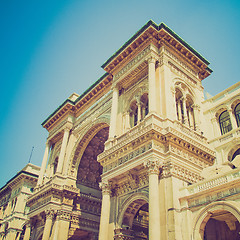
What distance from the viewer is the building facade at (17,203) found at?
121ft

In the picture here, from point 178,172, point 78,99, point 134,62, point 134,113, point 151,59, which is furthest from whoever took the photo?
point 78,99

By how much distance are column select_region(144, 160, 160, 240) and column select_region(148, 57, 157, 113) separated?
390 centimetres

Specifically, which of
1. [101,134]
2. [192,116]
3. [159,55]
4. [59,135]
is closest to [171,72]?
[159,55]

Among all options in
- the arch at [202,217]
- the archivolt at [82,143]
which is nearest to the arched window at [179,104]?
the arch at [202,217]

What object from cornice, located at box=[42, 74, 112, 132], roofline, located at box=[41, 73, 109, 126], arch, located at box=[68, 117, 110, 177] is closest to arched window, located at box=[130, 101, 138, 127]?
cornice, located at box=[42, 74, 112, 132]

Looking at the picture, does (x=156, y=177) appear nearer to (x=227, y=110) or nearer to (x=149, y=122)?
(x=149, y=122)

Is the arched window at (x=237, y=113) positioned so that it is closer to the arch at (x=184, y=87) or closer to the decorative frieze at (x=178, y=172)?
the arch at (x=184, y=87)

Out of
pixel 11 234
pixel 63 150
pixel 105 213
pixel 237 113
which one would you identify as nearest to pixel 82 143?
pixel 63 150

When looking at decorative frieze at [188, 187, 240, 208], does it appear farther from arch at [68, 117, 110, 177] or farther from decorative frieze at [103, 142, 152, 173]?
arch at [68, 117, 110, 177]

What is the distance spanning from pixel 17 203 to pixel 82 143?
17.0 meters

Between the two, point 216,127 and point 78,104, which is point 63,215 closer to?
point 78,104

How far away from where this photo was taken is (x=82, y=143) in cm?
2888

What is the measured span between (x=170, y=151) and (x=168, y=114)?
2.85m

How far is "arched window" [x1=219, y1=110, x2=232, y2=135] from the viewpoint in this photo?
65.1 feet
